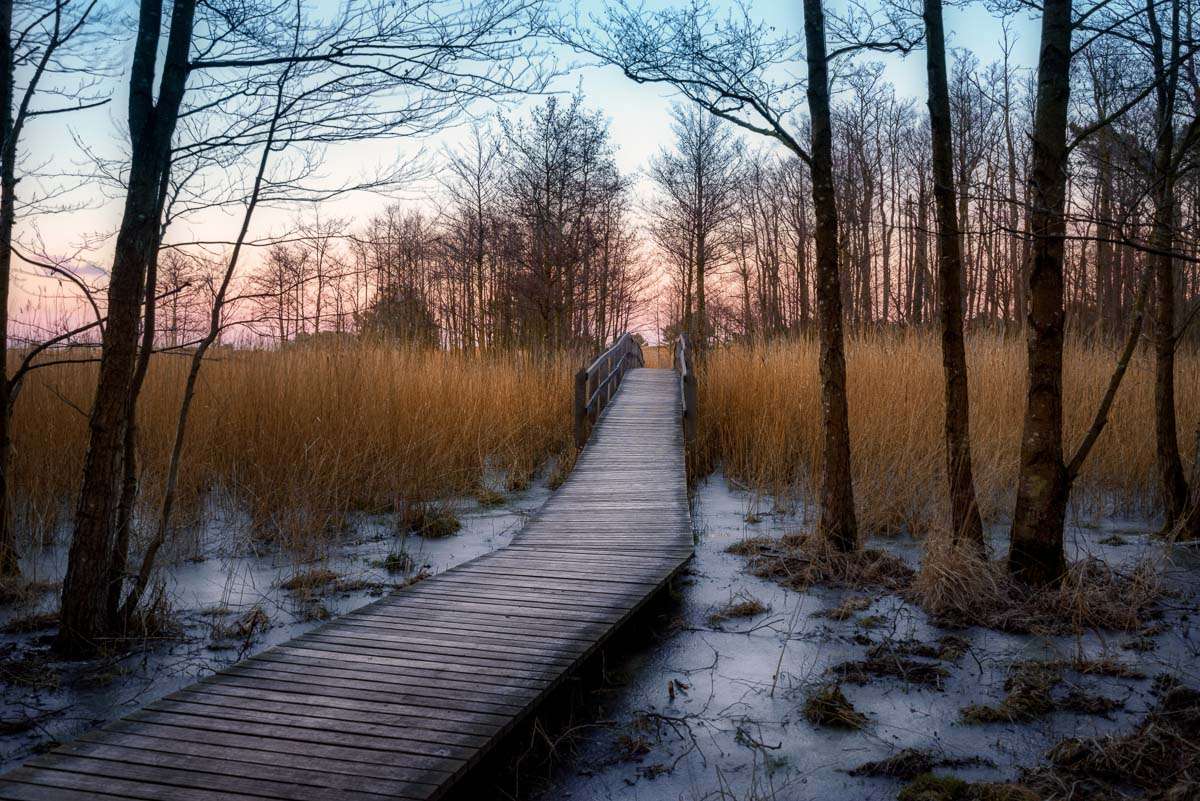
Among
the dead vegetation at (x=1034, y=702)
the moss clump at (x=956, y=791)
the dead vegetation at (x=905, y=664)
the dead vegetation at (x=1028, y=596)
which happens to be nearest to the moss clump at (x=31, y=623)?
the dead vegetation at (x=905, y=664)

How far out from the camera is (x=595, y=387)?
12.2 meters

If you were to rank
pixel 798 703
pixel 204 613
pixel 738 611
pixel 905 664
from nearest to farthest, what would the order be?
pixel 798 703, pixel 905 664, pixel 204 613, pixel 738 611

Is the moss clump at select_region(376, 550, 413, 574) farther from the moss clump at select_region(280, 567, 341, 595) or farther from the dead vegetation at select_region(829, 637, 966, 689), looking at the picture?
the dead vegetation at select_region(829, 637, 966, 689)

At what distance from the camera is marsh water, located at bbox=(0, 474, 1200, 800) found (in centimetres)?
342

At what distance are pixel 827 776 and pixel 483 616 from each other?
1.94 metres

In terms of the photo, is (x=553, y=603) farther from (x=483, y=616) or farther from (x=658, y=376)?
(x=658, y=376)

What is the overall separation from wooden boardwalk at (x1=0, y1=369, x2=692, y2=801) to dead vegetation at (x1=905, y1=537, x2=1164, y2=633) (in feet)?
5.32

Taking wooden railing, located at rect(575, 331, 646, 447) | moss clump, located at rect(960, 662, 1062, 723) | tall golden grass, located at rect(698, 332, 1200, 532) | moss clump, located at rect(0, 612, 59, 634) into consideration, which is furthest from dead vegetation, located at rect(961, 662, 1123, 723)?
wooden railing, located at rect(575, 331, 646, 447)

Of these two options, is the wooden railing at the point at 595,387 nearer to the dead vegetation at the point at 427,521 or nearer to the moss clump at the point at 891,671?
the dead vegetation at the point at 427,521

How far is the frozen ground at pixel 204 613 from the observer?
3861 millimetres

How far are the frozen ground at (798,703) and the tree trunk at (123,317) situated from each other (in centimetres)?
266

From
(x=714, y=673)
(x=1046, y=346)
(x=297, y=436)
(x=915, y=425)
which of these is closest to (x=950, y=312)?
(x=1046, y=346)

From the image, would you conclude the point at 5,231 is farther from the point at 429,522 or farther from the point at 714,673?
the point at 714,673

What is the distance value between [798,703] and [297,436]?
18.3ft
